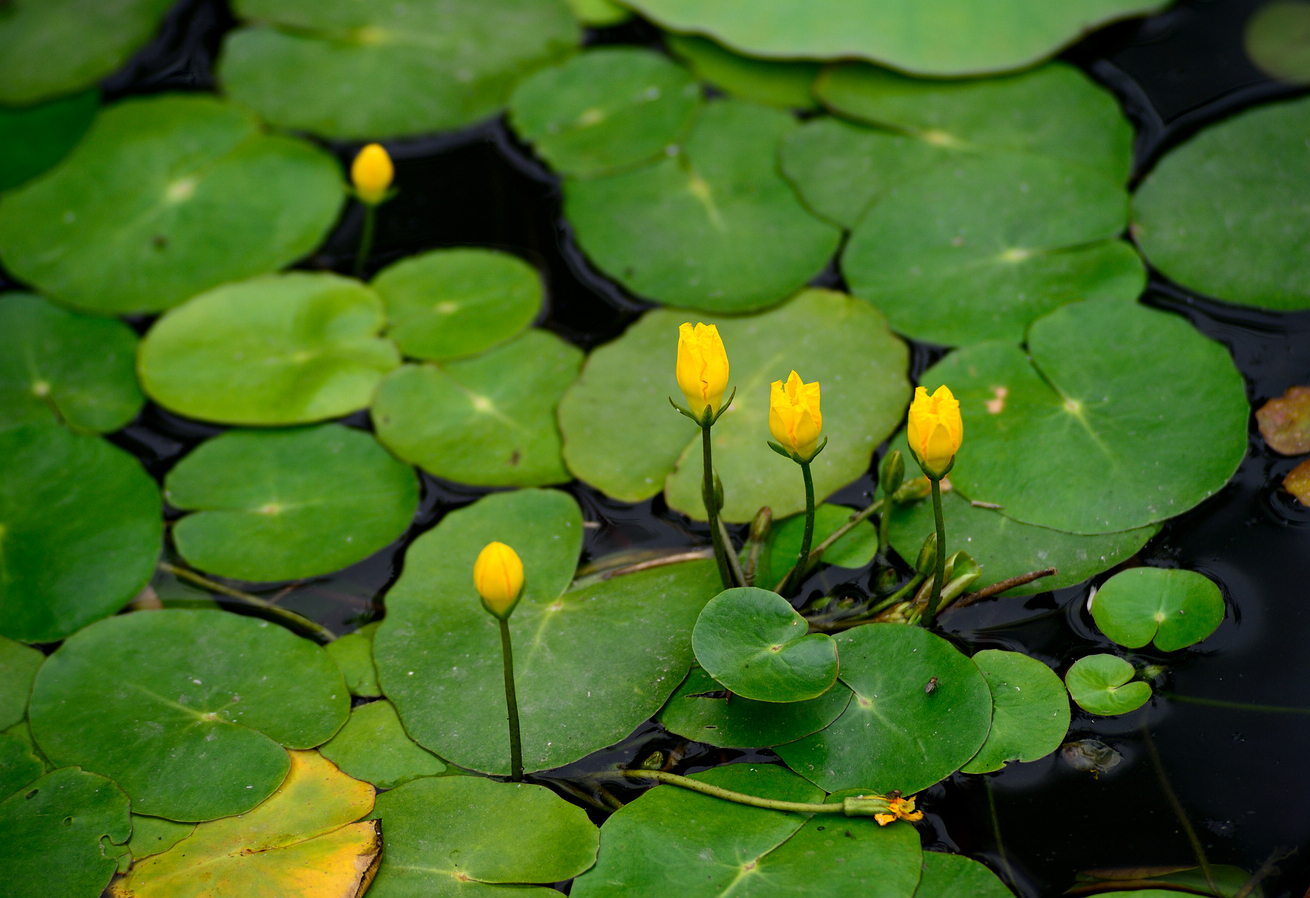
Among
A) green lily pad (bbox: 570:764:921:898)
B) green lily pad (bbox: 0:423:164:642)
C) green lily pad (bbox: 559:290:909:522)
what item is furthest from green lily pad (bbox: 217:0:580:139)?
green lily pad (bbox: 570:764:921:898)

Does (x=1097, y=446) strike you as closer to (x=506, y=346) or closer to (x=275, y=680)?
(x=506, y=346)

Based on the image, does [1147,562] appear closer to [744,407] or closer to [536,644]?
[744,407]

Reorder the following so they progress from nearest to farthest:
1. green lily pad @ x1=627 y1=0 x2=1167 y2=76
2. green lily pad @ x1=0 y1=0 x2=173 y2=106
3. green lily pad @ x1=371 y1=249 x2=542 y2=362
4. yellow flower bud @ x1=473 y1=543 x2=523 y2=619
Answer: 1. yellow flower bud @ x1=473 y1=543 x2=523 y2=619
2. green lily pad @ x1=371 y1=249 x2=542 y2=362
3. green lily pad @ x1=627 y1=0 x2=1167 y2=76
4. green lily pad @ x1=0 y1=0 x2=173 y2=106

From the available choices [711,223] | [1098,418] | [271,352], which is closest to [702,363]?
[1098,418]

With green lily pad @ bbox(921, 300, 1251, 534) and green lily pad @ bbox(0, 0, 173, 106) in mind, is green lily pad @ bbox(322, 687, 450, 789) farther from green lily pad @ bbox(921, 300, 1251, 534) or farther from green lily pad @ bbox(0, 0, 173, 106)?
green lily pad @ bbox(0, 0, 173, 106)

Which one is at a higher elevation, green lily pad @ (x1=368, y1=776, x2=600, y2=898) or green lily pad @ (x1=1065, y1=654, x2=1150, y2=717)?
green lily pad @ (x1=1065, y1=654, x2=1150, y2=717)

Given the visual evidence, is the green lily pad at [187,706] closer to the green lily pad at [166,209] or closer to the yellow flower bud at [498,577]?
the yellow flower bud at [498,577]

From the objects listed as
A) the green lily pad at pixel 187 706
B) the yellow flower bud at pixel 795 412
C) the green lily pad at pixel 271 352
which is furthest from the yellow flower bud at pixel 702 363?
the green lily pad at pixel 271 352
